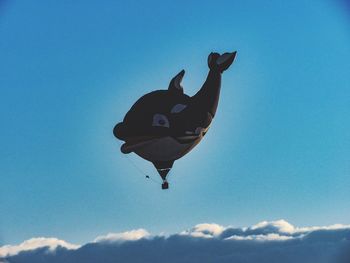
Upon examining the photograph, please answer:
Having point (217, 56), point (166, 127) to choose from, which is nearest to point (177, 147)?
point (166, 127)

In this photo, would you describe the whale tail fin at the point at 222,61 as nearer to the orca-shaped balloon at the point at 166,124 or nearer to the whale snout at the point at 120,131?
the orca-shaped balloon at the point at 166,124

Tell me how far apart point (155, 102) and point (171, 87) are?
176cm

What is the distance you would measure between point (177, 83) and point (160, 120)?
9.96ft

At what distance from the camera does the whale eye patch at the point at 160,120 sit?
1766 inches

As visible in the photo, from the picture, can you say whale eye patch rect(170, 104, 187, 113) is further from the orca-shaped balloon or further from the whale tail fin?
the whale tail fin

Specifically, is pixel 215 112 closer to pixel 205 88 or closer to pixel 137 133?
pixel 205 88

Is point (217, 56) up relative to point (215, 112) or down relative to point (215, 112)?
up

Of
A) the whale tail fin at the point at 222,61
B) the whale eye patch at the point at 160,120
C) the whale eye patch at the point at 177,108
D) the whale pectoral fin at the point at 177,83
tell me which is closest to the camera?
the whale eye patch at the point at 160,120

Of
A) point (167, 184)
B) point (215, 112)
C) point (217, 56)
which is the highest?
point (217, 56)

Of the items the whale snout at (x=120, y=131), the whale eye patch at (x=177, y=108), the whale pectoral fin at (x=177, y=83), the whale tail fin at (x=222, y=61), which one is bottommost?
the whale snout at (x=120, y=131)

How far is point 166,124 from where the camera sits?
44906 mm

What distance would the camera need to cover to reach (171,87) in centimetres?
4684

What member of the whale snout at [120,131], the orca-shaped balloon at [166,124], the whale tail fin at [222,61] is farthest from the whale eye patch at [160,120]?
the whale tail fin at [222,61]

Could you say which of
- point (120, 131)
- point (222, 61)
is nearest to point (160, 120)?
point (120, 131)
